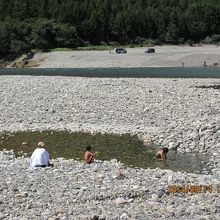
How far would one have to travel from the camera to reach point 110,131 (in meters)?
24.5

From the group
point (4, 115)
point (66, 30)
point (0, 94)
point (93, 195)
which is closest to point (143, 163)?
point (93, 195)

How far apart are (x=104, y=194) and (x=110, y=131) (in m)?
11.8

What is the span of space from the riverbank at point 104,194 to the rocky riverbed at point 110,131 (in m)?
0.02

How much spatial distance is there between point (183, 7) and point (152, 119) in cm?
14392

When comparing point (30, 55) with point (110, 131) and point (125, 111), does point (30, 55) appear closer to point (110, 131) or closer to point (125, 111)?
point (125, 111)

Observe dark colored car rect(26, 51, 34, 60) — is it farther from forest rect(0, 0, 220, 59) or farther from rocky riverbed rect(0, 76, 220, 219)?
rocky riverbed rect(0, 76, 220, 219)

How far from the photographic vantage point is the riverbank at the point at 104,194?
1152cm

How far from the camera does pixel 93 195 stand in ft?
41.6

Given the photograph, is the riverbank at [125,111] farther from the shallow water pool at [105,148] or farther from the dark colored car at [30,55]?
the dark colored car at [30,55]

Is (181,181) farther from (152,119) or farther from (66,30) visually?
(66,30)

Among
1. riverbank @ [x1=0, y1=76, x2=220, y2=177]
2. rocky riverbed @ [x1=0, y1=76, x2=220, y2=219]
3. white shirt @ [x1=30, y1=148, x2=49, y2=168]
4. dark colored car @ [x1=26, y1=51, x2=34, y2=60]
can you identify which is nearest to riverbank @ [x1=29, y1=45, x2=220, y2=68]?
dark colored car @ [x1=26, y1=51, x2=34, y2=60]

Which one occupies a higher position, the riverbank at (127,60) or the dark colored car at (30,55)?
the riverbank at (127,60)
